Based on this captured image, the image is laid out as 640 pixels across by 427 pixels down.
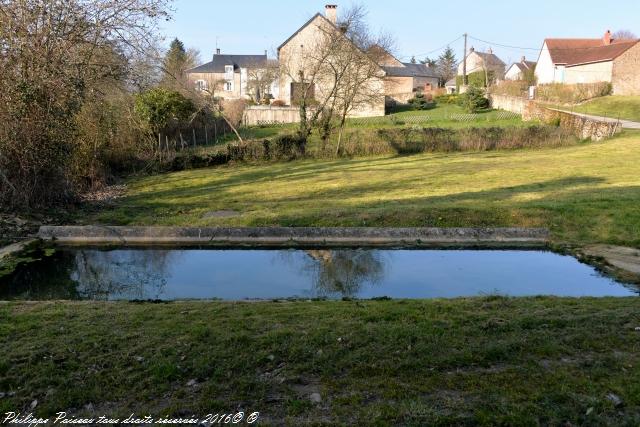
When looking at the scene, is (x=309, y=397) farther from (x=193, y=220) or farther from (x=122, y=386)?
(x=193, y=220)

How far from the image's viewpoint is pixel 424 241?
8.77 metres

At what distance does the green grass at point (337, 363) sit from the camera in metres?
3.23

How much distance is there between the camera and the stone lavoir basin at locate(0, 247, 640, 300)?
6.66 meters

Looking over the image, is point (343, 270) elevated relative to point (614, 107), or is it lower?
lower

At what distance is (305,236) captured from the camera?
883cm

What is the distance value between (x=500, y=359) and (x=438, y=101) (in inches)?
2200

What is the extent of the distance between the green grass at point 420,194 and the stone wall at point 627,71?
26.4 metres

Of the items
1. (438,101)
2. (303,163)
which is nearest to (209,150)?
(303,163)

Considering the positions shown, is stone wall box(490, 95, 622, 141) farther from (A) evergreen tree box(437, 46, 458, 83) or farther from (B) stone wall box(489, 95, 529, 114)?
(A) evergreen tree box(437, 46, 458, 83)

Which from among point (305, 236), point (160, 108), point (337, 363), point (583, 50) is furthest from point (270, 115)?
point (583, 50)

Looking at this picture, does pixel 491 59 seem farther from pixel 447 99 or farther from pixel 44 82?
pixel 44 82

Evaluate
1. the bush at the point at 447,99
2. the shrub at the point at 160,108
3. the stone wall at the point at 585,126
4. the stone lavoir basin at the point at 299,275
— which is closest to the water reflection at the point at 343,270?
the stone lavoir basin at the point at 299,275

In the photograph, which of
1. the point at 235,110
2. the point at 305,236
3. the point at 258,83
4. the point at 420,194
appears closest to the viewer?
the point at 305,236

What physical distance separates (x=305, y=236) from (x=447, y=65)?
329 feet
